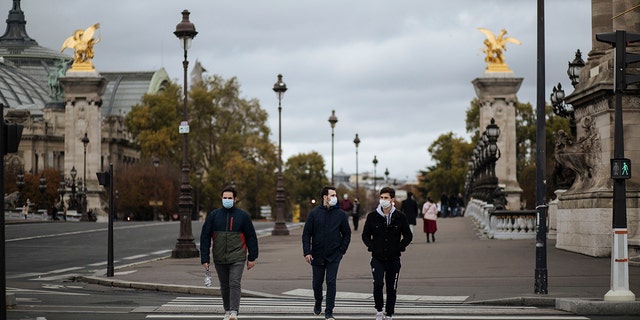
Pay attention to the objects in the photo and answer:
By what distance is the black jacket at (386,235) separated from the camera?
14.5m

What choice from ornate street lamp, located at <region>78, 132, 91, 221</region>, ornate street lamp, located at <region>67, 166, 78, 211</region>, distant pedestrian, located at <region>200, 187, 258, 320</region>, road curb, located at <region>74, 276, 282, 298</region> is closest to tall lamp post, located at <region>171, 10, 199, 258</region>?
road curb, located at <region>74, 276, 282, 298</region>

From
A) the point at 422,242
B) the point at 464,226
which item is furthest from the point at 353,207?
the point at 422,242

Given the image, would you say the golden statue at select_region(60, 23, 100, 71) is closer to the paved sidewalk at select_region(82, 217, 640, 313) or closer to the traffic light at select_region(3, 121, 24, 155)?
the paved sidewalk at select_region(82, 217, 640, 313)

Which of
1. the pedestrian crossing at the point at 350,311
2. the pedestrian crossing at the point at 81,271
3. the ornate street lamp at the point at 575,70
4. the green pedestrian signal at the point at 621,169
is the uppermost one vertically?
the ornate street lamp at the point at 575,70

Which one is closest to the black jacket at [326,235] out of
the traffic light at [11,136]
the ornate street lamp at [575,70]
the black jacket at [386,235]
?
the black jacket at [386,235]

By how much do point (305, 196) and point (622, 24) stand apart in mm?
171657

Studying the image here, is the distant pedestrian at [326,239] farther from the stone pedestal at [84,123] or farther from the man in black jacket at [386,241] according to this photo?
the stone pedestal at [84,123]

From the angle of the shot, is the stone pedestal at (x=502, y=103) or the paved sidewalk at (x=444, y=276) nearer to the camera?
the paved sidewalk at (x=444, y=276)

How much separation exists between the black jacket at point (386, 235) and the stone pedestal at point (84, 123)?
9203 centimetres

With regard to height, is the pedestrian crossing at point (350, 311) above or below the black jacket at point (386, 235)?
below

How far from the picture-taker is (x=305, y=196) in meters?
196

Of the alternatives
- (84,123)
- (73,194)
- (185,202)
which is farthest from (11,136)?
(84,123)

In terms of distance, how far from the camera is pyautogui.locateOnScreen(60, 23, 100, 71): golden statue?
106m

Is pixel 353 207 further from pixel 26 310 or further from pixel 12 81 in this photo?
pixel 12 81
